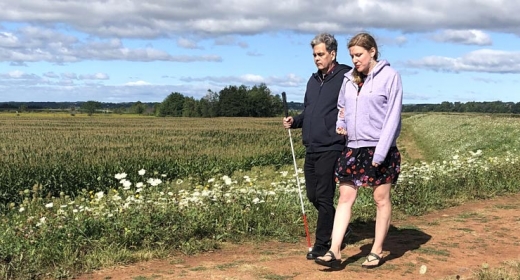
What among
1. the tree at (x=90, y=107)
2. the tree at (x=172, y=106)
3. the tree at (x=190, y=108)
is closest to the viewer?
the tree at (x=190, y=108)

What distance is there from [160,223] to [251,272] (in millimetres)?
1468

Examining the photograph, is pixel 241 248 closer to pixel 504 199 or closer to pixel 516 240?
pixel 516 240

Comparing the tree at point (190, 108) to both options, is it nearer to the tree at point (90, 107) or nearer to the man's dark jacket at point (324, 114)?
the tree at point (90, 107)

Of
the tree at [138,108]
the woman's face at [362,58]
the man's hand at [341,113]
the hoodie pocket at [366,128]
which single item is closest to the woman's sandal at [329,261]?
the hoodie pocket at [366,128]

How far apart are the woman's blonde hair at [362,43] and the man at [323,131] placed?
0.31 meters

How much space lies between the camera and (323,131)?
480cm

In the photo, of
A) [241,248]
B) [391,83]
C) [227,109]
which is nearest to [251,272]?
[241,248]

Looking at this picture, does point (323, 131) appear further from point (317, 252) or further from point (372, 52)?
point (317, 252)

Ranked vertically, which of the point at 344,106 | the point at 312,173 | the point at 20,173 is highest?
the point at 344,106

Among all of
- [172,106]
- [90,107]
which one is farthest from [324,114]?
[90,107]

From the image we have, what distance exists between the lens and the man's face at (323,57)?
477 cm

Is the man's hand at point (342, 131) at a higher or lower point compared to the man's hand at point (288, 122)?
lower

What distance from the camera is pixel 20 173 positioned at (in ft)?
44.8

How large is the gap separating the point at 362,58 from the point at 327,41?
46cm
